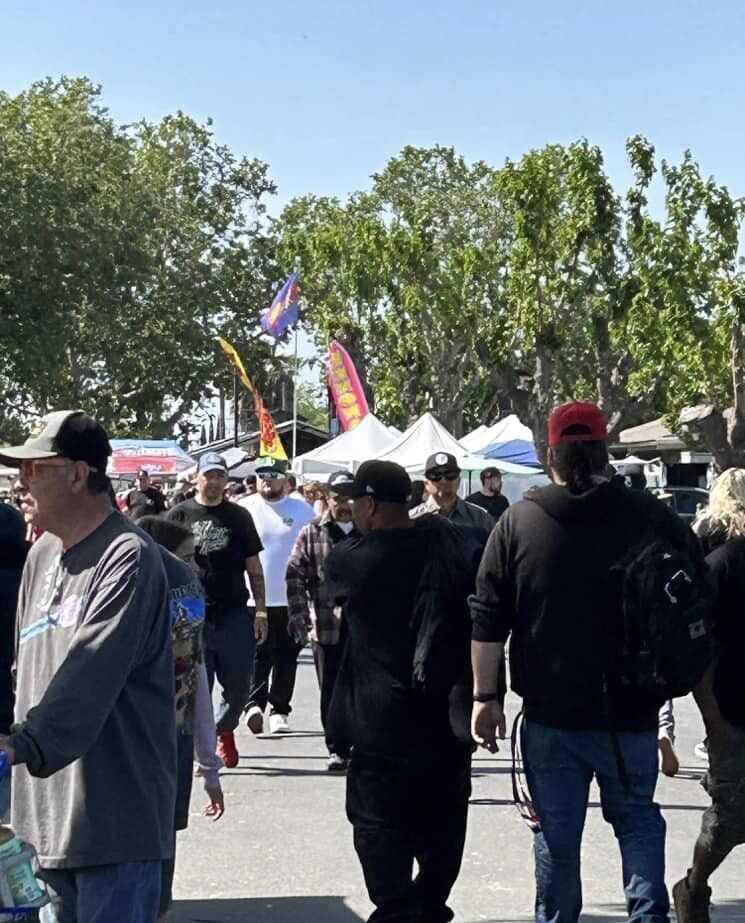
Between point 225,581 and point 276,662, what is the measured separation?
65.6 inches

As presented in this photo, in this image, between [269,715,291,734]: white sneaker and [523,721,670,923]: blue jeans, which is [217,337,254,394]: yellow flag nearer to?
[269,715,291,734]: white sneaker

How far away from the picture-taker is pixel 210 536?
10.2 metres

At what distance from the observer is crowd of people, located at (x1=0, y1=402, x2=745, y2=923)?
3.71 m

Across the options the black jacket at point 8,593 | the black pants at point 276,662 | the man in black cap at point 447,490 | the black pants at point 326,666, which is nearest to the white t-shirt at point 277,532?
the black pants at point 276,662

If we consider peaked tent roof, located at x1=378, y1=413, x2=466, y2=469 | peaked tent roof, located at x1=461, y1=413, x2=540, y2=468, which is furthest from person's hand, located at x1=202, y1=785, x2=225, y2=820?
peaked tent roof, located at x1=461, y1=413, x2=540, y2=468

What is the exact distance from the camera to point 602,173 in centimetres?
3834

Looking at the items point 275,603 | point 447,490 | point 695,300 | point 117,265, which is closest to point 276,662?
point 275,603

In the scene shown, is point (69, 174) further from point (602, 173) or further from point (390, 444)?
point (390, 444)

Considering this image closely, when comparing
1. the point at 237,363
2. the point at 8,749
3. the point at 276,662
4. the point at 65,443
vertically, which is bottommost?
the point at 276,662

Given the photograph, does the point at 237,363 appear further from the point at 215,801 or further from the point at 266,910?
the point at 215,801

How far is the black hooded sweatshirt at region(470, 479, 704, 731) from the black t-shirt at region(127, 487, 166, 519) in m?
12.6

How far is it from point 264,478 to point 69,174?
3807 cm

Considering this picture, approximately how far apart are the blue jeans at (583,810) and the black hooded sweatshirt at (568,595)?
66 millimetres

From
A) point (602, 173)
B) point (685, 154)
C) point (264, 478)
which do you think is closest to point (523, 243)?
point (602, 173)
